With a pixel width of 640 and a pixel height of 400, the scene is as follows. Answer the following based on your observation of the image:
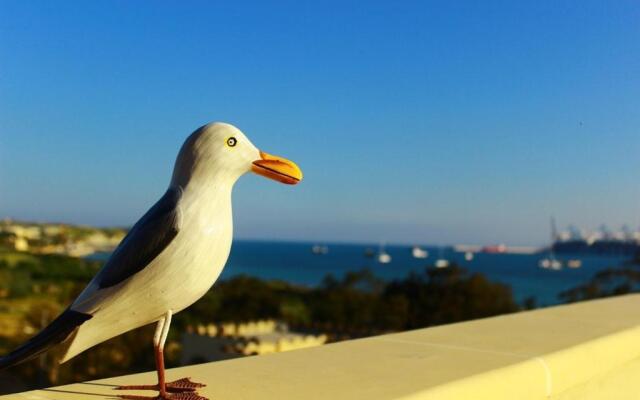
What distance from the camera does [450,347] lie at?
2.28 m

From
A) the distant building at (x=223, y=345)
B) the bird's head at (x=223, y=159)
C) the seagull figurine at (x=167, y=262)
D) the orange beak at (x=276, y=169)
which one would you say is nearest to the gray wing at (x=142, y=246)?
the seagull figurine at (x=167, y=262)

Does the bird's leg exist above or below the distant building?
above

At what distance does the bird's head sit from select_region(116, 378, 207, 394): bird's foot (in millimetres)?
476

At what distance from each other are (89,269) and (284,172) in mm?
26926

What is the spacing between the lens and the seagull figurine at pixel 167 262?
151 centimetres

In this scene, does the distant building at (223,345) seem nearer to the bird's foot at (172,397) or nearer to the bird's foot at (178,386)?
the bird's foot at (178,386)

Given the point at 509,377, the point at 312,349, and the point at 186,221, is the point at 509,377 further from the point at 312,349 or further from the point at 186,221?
the point at 186,221

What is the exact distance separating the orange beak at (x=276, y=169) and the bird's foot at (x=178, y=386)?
0.54 meters

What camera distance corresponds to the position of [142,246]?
154 cm

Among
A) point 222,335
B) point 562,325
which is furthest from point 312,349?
point 222,335

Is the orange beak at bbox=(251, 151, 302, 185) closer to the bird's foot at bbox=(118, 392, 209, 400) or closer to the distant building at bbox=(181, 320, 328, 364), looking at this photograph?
the bird's foot at bbox=(118, 392, 209, 400)

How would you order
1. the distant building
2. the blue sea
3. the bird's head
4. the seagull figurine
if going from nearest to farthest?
the seagull figurine → the bird's head → the distant building → the blue sea

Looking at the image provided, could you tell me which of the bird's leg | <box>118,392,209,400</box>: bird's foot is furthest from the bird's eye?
<box>118,392,209,400</box>: bird's foot

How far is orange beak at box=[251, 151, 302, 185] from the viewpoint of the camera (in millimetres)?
1676
